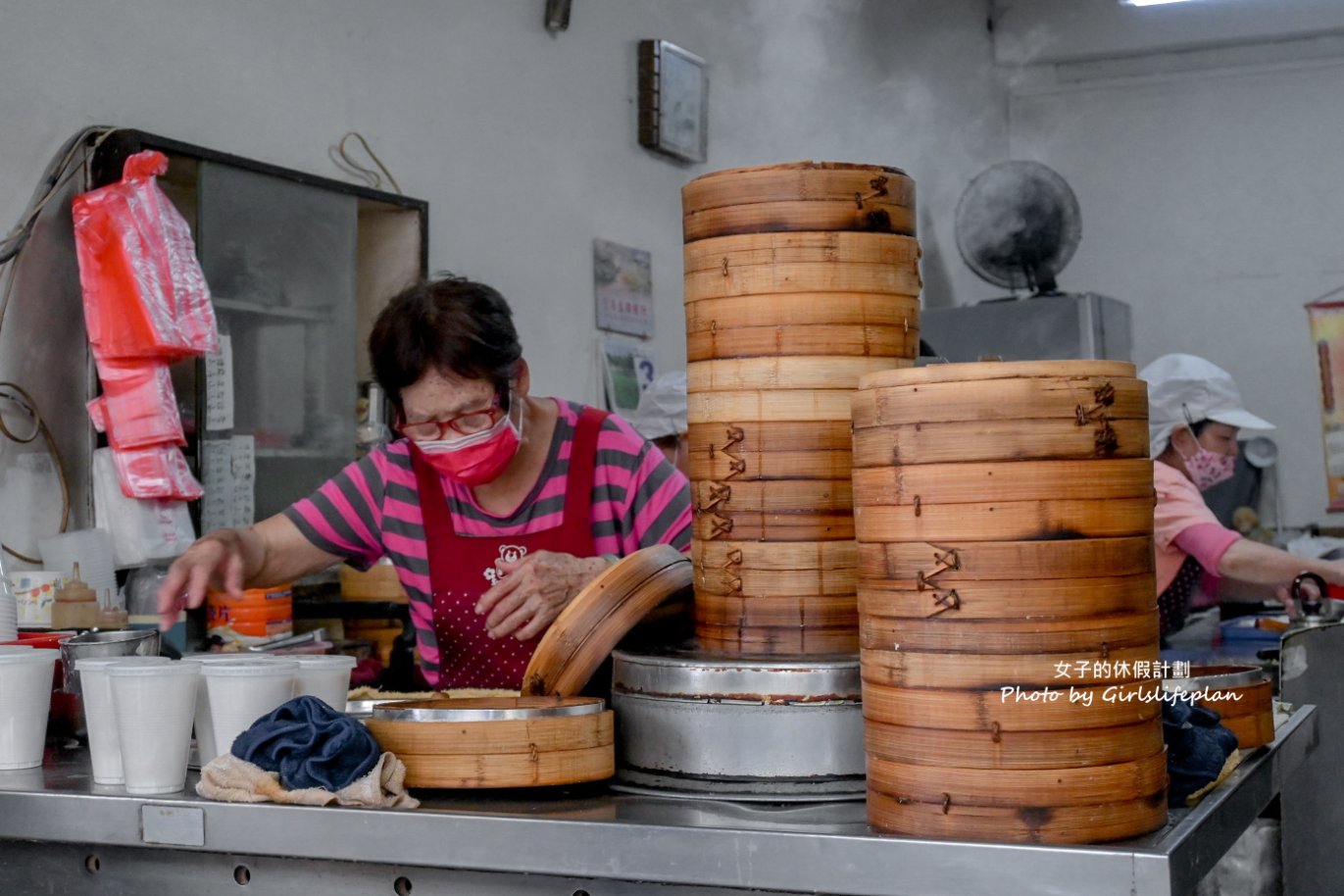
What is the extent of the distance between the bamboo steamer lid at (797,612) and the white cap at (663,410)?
3169 mm

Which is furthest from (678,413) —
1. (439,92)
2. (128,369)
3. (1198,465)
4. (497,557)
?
(497,557)

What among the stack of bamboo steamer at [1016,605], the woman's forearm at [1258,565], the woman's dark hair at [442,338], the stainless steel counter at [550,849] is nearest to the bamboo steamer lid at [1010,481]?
the stack of bamboo steamer at [1016,605]

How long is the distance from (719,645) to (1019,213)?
5.56 meters

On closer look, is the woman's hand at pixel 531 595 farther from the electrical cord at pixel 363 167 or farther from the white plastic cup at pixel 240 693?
the electrical cord at pixel 363 167

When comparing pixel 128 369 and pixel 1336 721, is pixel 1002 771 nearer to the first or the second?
pixel 1336 721

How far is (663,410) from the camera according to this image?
16.9ft

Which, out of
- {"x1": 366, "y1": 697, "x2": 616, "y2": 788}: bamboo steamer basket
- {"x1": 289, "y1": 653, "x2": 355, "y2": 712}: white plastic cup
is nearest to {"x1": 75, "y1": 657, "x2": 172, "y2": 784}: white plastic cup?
{"x1": 289, "y1": 653, "x2": 355, "y2": 712}: white plastic cup

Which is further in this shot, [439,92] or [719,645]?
[439,92]

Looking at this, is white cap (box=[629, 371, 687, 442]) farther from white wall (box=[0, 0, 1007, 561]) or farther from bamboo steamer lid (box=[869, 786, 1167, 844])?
bamboo steamer lid (box=[869, 786, 1167, 844])

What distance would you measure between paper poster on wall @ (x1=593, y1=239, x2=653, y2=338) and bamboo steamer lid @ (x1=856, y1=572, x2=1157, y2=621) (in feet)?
13.3

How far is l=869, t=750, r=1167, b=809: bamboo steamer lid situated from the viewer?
4.75 feet

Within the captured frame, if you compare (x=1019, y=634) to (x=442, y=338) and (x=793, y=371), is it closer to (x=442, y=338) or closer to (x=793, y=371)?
(x=793, y=371)

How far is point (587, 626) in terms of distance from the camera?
1920 millimetres

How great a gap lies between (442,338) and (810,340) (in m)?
0.84
